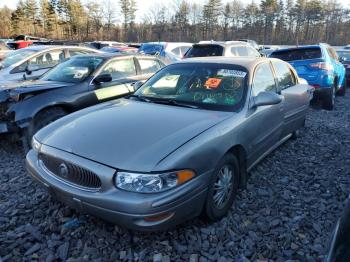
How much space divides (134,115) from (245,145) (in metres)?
1.23

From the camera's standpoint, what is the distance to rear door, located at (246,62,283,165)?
11.8 ft

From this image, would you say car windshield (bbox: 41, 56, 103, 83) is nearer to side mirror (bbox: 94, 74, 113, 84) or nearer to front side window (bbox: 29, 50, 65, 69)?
side mirror (bbox: 94, 74, 113, 84)

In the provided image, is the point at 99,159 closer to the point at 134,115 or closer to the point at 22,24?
the point at 134,115

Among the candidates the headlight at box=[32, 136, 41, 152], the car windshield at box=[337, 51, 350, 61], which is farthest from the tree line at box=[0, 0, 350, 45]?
the headlight at box=[32, 136, 41, 152]

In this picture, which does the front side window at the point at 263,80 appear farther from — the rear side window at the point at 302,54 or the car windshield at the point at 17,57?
the car windshield at the point at 17,57

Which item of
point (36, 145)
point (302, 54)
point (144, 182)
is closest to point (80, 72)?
point (36, 145)

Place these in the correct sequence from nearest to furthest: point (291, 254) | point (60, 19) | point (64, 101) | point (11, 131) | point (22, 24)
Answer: point (291, 254), point (11, 131), point (64, 101), point (22, 24), point (60, 19)

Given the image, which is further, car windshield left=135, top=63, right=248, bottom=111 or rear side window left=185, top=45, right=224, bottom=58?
rear side window left=185, top=45, right=224, bottom=58

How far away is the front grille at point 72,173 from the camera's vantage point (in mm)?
2561

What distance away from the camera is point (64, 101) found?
16.9 feet

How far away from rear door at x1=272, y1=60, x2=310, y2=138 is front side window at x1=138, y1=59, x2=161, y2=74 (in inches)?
111

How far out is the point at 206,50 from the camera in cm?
980

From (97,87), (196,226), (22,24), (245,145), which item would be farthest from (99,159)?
(22,24)

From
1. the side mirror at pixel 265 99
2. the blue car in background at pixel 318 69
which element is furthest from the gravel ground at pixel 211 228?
the blue car in background at pixel 318 69
